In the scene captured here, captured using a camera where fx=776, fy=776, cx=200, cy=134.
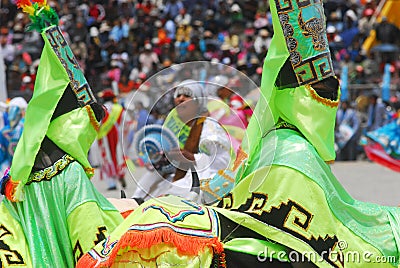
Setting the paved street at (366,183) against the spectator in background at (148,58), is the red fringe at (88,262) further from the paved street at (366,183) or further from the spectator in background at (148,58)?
the spectator in background at (148,58)

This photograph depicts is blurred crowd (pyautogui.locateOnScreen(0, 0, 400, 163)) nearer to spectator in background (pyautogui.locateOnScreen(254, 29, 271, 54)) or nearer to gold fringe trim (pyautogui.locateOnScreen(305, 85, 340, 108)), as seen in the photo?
Result: spectator in background (pyautogui.locateOnScreen(254, 29, 271, 54))

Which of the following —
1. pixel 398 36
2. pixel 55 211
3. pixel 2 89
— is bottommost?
pixel 398 36

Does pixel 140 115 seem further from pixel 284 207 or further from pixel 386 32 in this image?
pixel 386 32

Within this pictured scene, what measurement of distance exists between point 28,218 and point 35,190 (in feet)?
0.53

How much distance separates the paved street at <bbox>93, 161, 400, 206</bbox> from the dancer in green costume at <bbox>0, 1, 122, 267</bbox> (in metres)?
3.50

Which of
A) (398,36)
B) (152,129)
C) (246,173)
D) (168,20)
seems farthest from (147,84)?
(168,20)

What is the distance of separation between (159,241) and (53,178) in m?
1.46

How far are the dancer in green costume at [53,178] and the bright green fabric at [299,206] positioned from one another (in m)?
1.21

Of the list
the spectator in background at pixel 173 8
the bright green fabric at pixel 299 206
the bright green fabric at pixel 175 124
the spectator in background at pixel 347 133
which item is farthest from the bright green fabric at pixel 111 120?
the bright green fabric at pixel 299 206

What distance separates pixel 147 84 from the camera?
11.4ft

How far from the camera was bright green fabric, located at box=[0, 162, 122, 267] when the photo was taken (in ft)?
13.5

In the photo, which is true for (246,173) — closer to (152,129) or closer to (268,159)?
(268,159)

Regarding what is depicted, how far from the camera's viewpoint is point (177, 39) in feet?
59.3

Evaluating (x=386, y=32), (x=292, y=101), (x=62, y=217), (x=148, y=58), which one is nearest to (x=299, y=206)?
(x=292, y=101)
